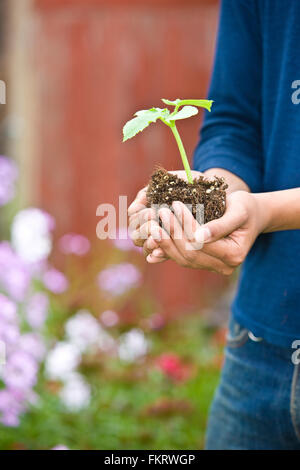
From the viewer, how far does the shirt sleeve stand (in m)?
1.17

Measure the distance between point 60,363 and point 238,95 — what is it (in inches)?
42.6

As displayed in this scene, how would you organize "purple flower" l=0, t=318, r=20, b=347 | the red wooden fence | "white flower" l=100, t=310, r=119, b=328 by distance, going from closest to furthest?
"purple flower" l=0, t=318, r=20, b=347, "white flower" l=100, t=310, r=119, b=328, the red wooden fence

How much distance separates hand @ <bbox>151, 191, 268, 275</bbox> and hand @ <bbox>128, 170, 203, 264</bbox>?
12mm

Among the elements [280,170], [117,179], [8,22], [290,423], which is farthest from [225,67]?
[8,22]

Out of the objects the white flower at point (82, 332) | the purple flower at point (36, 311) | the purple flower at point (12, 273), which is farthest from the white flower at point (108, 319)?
the purple flower at point (12, 273)

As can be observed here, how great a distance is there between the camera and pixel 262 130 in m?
1.20

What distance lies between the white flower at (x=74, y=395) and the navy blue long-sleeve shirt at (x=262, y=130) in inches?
33.7

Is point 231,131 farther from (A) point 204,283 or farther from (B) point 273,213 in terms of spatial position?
(A) point 204,283

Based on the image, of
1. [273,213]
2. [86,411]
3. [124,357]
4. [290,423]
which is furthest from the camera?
[124,357]

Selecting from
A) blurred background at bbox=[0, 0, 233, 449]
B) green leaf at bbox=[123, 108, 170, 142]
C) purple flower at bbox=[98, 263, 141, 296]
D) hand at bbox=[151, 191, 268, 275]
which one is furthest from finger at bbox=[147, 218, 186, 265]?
blurred background at bbox=[0, 0, 233, 449]

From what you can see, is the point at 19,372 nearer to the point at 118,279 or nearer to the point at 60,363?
the point at 60,363

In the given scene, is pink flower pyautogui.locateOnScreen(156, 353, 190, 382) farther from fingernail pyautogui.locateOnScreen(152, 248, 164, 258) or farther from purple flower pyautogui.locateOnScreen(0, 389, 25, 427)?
fingernail pyautogui.locateOnScreen(152, 248, 164, 258)

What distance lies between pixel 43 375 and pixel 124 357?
0.37 meters

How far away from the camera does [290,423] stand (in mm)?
1068
